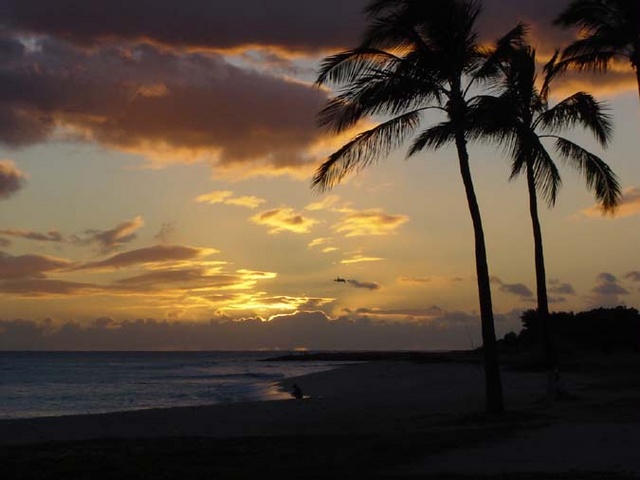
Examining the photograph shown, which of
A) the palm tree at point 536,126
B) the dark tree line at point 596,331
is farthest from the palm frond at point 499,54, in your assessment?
the dark tree line at point 596,331

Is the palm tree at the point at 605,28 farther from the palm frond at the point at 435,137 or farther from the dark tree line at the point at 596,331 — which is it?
the dark tree line at the point at 596,331

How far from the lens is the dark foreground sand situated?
447 inches

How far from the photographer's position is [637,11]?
827 inches

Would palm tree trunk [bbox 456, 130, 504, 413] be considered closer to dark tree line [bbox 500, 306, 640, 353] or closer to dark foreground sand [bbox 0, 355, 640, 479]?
dark foreground sand [bbox 0, 355, 640, 479]

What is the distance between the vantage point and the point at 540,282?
28.9 meters

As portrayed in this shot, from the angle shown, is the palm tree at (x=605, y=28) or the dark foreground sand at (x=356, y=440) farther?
the palm tree at (x=605, y=28)

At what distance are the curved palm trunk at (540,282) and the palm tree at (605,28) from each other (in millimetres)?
5725

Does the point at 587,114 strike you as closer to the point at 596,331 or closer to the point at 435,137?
the point at 435,137

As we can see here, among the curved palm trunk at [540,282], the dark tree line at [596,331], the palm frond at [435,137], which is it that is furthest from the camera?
the dark tree line at [596,331]

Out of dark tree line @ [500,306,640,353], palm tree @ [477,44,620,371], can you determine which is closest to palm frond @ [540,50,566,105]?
palm tree @ [477,44,620,371]

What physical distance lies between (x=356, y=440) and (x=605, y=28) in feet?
44.8

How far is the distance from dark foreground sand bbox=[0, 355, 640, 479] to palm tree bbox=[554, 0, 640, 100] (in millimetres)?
9289

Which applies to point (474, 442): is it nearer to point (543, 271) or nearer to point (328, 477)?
point (328, 477)

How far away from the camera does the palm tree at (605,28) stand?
21.3 metres
